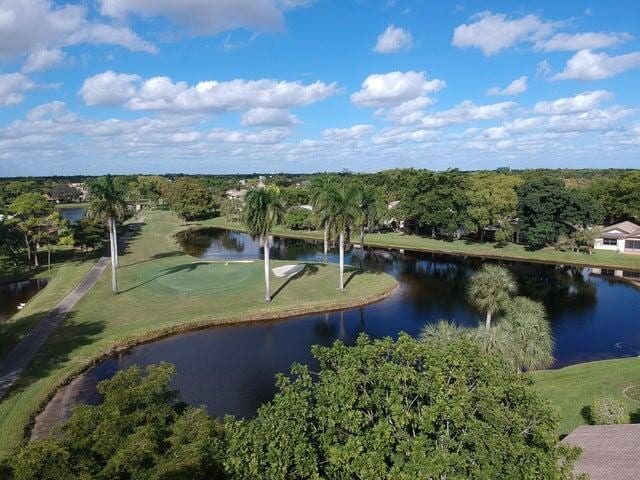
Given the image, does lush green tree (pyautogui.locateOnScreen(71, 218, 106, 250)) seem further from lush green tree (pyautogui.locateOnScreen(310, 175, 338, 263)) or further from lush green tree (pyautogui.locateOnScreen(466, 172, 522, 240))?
lush green tree (pyautogui.locateOnScreen(466, 172, 522, 240))

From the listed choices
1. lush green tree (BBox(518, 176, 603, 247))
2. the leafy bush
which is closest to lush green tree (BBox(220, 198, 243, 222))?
lush green tree (BBox(518, 176, 603, 247))

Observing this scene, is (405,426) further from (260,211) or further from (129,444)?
(260,211)

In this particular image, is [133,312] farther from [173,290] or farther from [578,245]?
[578,245]

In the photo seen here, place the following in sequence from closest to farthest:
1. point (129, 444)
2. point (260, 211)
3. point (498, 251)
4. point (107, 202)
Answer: point (129, 444) → point (260, 211) → point (107, 202) → point (498, 251)

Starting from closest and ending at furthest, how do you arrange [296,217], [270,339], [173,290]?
[270,339], [173,290], [296,217]

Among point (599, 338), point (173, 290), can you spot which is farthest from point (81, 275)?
point (599, 338)

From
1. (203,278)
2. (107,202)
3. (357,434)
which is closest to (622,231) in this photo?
(203,278)

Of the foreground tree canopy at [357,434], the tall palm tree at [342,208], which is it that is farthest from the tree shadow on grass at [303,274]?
the foreground tree canopy at [357,434]
